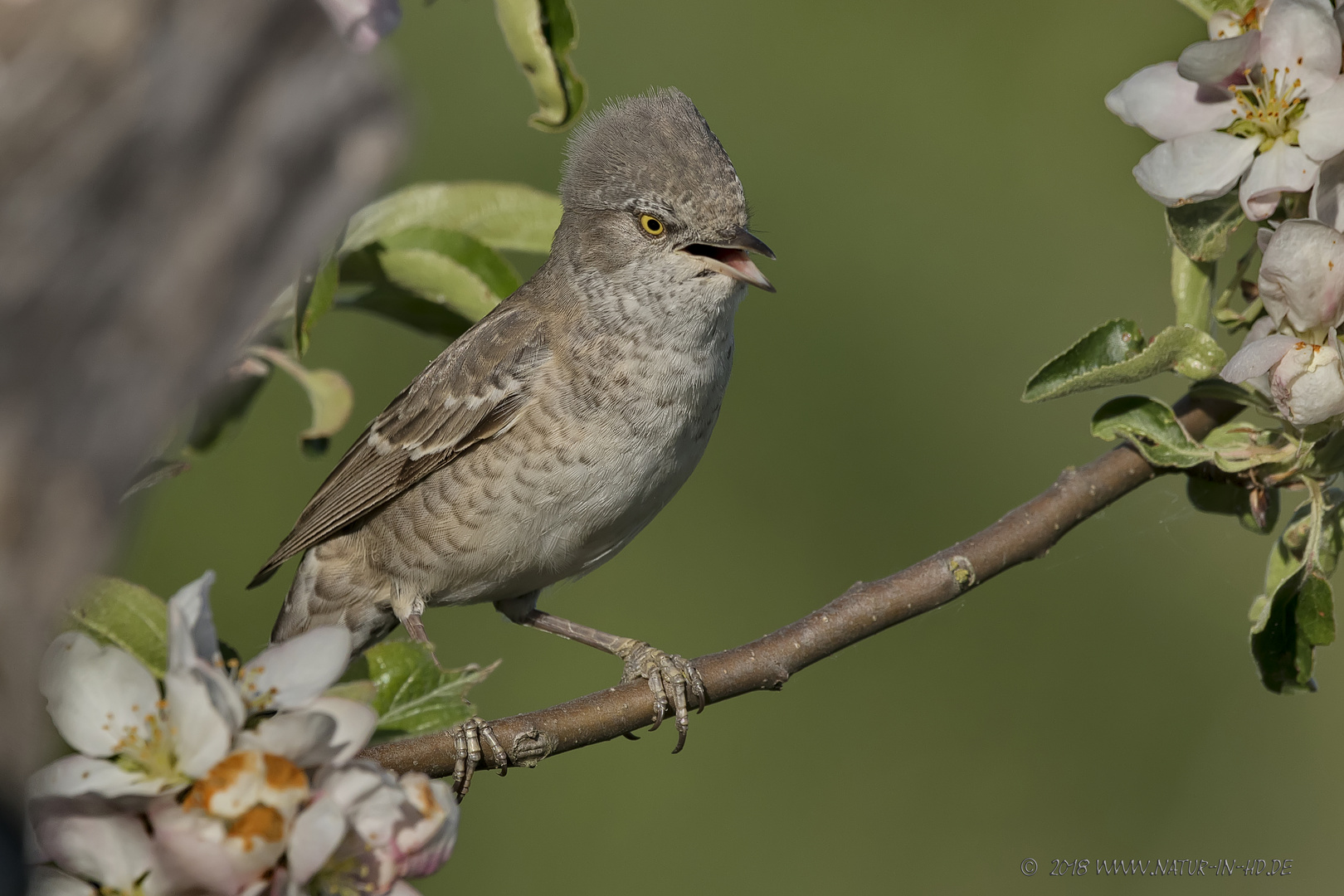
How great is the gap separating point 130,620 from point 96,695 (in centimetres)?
16

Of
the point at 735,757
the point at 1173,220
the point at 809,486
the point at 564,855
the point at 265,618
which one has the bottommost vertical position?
the point at 564,855

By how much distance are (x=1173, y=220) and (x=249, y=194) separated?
5.46 feet

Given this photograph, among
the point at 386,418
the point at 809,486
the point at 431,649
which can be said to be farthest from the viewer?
the point at 809,486

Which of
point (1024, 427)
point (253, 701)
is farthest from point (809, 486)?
point (253, 701)

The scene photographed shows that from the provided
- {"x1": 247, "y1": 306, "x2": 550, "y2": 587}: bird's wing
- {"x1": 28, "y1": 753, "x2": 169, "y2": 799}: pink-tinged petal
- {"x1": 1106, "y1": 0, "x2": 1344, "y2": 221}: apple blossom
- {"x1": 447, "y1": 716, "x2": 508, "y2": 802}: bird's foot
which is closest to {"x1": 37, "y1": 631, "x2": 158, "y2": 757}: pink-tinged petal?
{"x1": 28, "y1": 753, "x2": 169, "y2": 799}: pink-tinged petal

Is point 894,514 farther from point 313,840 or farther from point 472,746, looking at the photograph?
point 313,840

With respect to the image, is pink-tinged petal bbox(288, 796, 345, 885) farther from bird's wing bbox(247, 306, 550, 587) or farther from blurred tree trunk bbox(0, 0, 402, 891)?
bird's wing bbox(247, 306, 550, 587)

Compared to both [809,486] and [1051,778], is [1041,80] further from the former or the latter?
[1051,778]

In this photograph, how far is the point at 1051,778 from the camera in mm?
5418

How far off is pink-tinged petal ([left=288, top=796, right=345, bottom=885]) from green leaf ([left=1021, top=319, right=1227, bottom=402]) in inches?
55.8

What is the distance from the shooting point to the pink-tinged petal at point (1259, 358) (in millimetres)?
Answer: 1959

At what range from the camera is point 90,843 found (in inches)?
51.1

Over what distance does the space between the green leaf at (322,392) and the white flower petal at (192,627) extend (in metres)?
1.24

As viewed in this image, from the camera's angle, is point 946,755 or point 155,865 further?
point 946,755
